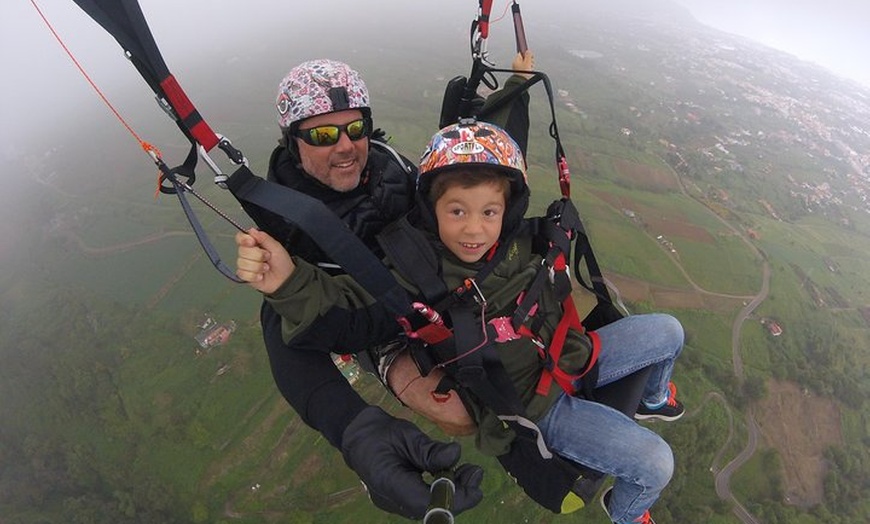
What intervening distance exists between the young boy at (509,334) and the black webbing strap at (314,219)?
305mm

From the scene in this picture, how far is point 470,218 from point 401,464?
4.44 feet

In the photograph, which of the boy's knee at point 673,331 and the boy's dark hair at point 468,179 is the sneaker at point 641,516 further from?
the boy's dark hair at point 468,179

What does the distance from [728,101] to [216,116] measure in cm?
12775

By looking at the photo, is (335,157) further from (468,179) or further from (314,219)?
(314,219)

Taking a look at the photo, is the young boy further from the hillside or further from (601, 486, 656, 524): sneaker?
the hillside

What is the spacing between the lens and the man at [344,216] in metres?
2.04

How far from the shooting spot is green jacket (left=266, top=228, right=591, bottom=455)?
2.04 metres

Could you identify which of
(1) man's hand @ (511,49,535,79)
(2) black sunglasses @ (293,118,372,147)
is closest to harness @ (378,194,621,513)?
(2) black sunglasses @ (293,118,372,147)

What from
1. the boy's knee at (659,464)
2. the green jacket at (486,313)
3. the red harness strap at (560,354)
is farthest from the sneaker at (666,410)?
the green jacket at (486,313)

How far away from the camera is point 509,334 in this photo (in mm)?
2654

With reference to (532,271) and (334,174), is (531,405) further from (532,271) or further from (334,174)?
(334,174)

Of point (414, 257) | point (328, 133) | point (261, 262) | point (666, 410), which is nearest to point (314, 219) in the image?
point (261, 262)

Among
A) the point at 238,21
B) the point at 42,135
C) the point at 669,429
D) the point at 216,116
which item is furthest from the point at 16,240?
the point at 238,21

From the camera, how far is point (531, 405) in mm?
2814
